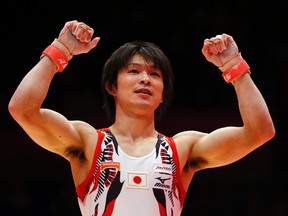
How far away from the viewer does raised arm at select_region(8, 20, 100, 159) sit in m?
4.46

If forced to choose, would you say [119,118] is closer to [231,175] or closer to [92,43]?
[92,43]

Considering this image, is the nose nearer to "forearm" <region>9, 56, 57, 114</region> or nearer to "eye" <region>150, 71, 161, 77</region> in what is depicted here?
"eye" <region>150, 71, 161, 77</region>

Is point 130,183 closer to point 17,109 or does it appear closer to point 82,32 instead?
point 17,109

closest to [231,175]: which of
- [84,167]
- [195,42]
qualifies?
[195,42]

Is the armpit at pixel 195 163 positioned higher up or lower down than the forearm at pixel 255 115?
lower down

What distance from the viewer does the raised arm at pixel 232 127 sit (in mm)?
4727

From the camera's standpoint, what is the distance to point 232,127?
493 cm

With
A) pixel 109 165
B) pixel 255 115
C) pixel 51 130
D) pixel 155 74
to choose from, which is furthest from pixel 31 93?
pixel 255 115

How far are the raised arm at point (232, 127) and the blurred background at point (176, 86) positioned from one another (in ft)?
13.6

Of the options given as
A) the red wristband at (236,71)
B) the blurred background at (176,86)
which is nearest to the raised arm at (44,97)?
the red wristband at (236,71)

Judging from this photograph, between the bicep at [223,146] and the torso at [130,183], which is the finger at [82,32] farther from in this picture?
the bicep at [223,146]

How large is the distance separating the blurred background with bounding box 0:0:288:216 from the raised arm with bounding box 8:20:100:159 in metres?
4.34

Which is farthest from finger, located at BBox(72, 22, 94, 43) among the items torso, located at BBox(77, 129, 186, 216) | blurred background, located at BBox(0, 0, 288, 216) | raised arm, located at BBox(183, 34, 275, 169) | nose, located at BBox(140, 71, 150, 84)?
blurred background, located at BBox(0, 0, 288, 216)

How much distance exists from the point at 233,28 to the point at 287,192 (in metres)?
3.06
